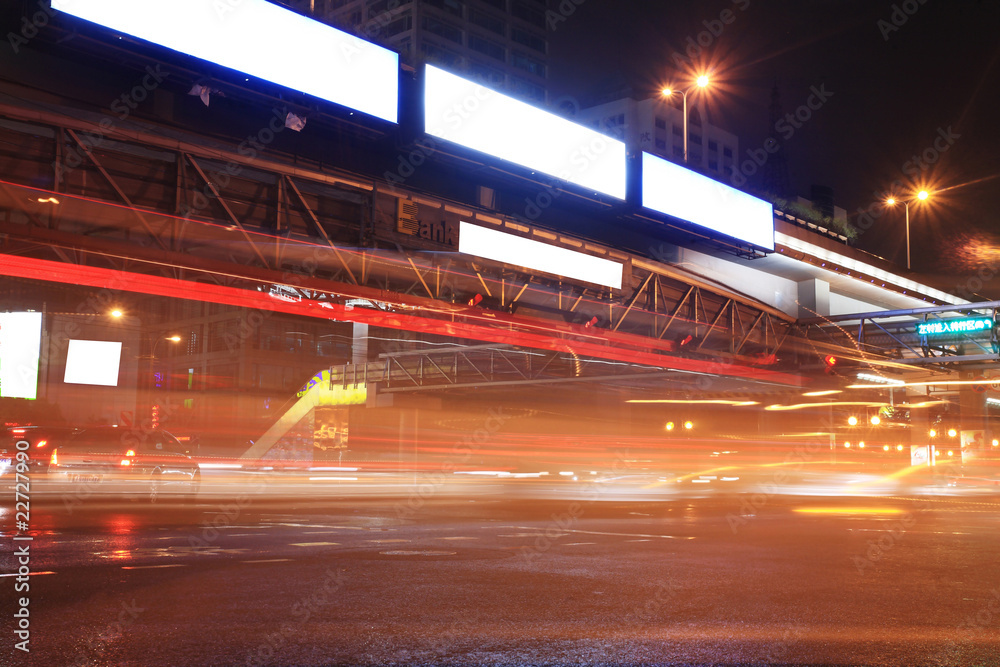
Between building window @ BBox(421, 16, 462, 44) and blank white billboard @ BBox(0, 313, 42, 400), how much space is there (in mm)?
69111

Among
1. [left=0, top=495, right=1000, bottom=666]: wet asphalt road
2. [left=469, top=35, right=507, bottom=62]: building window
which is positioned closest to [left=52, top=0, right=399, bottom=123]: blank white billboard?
[left=0, top=495, right=1000, bottom=666]: wet asphalt road

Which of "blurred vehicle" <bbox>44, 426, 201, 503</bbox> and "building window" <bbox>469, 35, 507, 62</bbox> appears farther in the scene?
"building window" <bbox>469, 35, 507, 62</bbox>

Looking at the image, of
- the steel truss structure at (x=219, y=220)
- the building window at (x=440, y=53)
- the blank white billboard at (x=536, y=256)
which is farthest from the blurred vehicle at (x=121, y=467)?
the building window at (x=440, y=53)

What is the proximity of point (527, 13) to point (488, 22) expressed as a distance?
7327 mm

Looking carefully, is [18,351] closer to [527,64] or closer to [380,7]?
[380,7]

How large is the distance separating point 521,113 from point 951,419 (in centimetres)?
2793

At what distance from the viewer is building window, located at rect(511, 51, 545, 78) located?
10051cm

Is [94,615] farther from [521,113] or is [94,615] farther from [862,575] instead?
[521,113]

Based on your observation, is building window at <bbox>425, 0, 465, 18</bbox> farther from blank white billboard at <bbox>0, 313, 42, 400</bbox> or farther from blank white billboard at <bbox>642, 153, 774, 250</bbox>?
blank white billboard at <bbox>0, 313, 42, 400</bbox>

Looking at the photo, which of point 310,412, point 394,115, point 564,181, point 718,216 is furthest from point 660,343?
point 310,412

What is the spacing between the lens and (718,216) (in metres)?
28.2

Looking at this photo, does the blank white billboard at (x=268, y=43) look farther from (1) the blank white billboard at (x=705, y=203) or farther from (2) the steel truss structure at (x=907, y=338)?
(2) the steel truss structure at (x=907, y=338)

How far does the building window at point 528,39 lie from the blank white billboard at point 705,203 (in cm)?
7660

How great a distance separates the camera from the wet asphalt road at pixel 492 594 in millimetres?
5266
